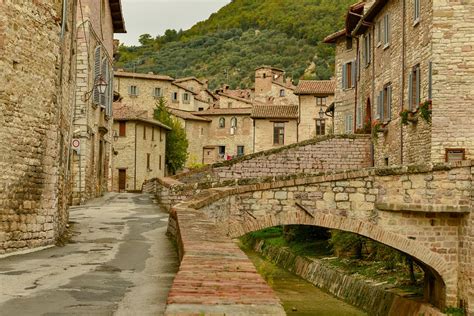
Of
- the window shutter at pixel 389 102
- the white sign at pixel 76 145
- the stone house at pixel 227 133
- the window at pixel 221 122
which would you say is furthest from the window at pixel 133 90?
the window shutter at pixel 389 102

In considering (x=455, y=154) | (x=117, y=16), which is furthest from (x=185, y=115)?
(x=455, y=154)

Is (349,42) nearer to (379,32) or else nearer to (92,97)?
(379,32)

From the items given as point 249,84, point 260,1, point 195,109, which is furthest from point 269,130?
point 260,1

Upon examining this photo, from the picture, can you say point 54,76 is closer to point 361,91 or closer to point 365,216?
point 365,216

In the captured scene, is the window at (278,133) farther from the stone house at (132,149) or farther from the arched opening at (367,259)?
the arched opening at (367,259)

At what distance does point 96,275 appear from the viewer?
11695 mm

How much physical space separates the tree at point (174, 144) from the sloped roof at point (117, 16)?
22.9 metres

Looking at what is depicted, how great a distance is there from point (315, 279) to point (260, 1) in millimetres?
144250

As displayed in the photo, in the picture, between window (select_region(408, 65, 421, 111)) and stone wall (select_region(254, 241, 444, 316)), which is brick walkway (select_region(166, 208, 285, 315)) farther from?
window (select_region(408, 65, 421, 111))

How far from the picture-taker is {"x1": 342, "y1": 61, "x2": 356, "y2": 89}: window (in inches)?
1506

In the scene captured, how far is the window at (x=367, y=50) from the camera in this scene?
3281cm

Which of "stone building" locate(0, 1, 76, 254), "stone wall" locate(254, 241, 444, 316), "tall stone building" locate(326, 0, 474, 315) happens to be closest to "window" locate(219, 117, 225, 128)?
"stone wall" locate(254, 241, 444, 316)

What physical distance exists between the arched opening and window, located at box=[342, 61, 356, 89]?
912 cm

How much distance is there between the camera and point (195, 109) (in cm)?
8581
